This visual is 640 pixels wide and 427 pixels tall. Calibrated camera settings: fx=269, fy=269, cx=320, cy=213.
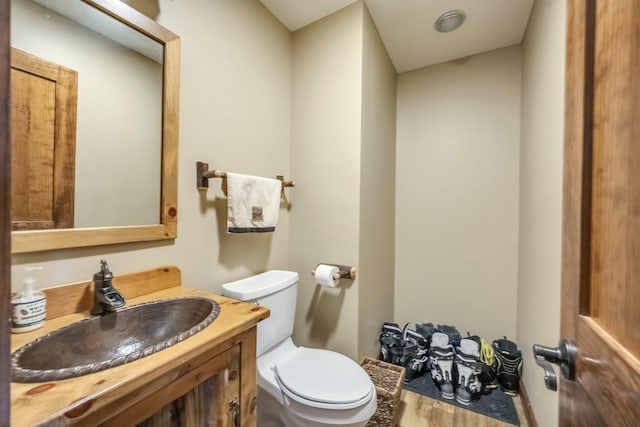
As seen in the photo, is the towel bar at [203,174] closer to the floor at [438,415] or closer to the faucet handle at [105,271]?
Result: the faucet handle at [105,271]

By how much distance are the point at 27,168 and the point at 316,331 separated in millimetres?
1509

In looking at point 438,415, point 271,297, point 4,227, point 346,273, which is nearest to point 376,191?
point 346,273

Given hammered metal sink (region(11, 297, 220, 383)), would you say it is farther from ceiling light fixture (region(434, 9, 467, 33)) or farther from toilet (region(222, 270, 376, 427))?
ceiling light fixture (region(434, 9, 467, 33))

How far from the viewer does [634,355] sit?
14.1 inches

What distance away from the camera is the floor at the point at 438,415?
1.49 metres

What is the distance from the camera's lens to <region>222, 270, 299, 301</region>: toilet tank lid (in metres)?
1.20

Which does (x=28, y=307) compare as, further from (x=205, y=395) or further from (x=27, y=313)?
(x=205, y=395)

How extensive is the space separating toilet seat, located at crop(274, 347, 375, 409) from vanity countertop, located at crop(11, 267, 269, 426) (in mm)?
440

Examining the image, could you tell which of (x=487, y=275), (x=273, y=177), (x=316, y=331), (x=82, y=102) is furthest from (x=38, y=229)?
(x=487, y=275)

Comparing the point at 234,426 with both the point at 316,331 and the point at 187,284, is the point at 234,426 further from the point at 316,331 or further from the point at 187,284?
the point at 316,331

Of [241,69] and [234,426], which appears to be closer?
[234,426]

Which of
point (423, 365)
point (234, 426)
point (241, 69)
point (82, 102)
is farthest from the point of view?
point (423, 365)

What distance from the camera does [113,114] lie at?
100 cm

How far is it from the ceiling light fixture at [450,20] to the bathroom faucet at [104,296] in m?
2.22
